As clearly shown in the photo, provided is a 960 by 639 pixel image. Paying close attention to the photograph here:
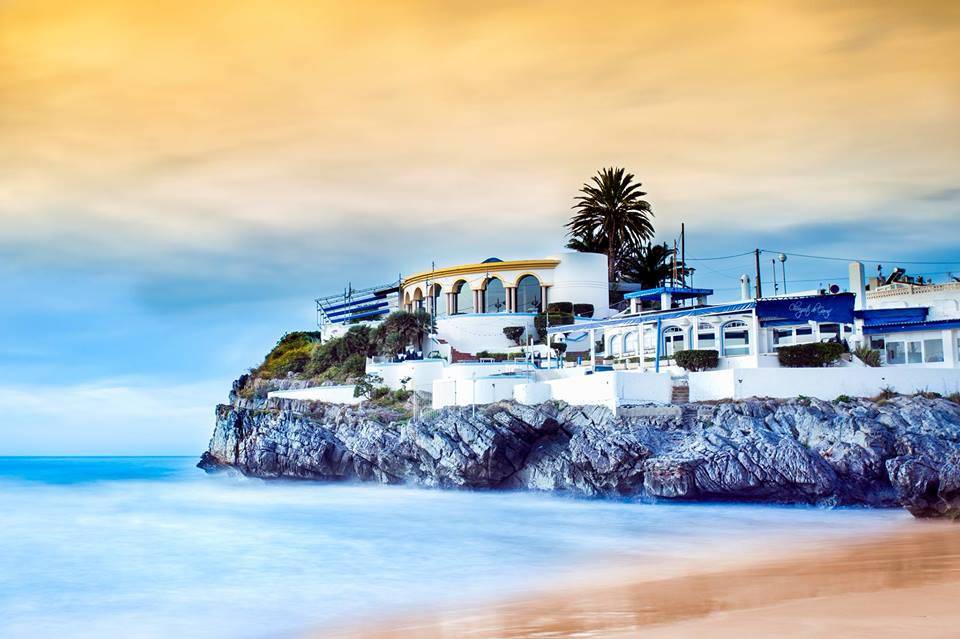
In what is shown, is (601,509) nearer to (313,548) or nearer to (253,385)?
(313,548)

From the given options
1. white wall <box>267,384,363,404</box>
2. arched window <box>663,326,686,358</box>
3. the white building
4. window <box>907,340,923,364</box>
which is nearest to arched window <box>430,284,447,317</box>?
the white building

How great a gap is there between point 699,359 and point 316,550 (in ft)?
59.6

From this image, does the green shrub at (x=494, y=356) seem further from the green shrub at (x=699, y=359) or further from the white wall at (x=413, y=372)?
the green shrub at (x=699, y=359)

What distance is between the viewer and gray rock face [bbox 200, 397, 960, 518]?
28297 mm

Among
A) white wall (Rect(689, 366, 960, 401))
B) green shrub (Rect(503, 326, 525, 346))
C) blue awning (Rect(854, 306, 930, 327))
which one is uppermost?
green shrub (Rect(503, 326, 525, 346))

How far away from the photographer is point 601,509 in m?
30.9

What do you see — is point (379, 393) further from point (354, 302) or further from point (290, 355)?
point (354, 302)

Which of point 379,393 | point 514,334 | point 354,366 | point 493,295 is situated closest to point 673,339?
point 514,334

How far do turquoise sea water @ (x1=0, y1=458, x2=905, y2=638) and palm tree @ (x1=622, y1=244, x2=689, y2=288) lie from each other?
3184 centimetres

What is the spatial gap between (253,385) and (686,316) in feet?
118

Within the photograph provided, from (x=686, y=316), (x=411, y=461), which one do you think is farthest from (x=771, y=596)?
(x=411, y=461)

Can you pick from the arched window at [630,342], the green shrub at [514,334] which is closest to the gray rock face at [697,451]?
the arched window at [630,342]

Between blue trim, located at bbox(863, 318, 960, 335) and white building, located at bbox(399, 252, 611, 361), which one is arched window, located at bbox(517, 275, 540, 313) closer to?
white building, located at bbox(399, 252, 611, 361)

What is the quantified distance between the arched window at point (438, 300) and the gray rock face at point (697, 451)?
62.6 feet
